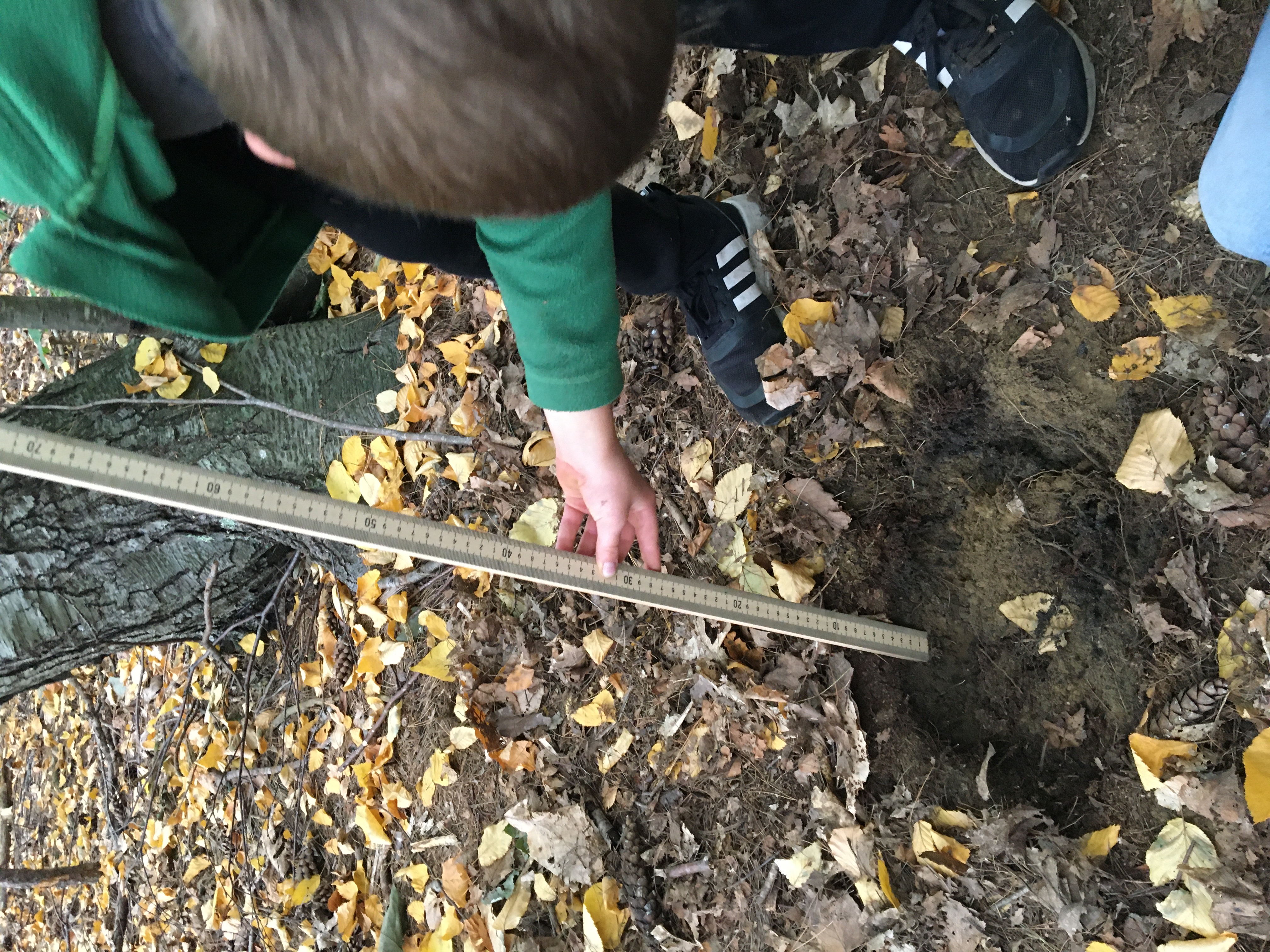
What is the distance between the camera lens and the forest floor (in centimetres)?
176

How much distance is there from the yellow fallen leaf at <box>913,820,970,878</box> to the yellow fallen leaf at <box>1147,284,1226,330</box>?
1.35 m

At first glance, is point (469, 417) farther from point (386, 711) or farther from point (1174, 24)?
point (1174, 24)

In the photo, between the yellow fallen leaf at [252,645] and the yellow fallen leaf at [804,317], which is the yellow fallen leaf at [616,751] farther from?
the yellow fallen leaf at [252,645]

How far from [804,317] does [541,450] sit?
986mm

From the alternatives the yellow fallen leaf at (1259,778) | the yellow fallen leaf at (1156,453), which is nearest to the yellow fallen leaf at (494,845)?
the yellow fallen leaf at (1259,778)

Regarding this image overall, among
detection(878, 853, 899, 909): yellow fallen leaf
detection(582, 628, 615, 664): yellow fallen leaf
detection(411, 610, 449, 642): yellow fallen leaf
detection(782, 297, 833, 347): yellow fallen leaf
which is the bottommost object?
detection(411, 610, 449, 642): yellow fallen leaf

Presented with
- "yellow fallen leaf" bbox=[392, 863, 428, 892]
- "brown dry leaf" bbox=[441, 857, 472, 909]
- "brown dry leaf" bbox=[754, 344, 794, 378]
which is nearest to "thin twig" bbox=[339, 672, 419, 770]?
"yellow fallen leaf" bbox=[392, 863, 428, 892]

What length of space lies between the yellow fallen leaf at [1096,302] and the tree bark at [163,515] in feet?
7.71

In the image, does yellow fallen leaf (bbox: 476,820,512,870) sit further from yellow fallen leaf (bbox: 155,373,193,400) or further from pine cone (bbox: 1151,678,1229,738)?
yellow fallen leaf (bbox: 155,373,193,400)

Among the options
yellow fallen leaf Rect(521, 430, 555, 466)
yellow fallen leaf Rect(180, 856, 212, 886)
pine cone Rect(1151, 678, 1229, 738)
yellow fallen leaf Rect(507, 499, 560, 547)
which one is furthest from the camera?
yellow fallen leaf Rect(180, 856, 212, 886)

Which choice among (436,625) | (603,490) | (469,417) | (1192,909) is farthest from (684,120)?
(1192,909)

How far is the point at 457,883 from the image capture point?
7.92 ft

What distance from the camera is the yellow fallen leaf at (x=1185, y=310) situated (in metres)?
1.79

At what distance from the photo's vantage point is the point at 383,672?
2.84 meters
